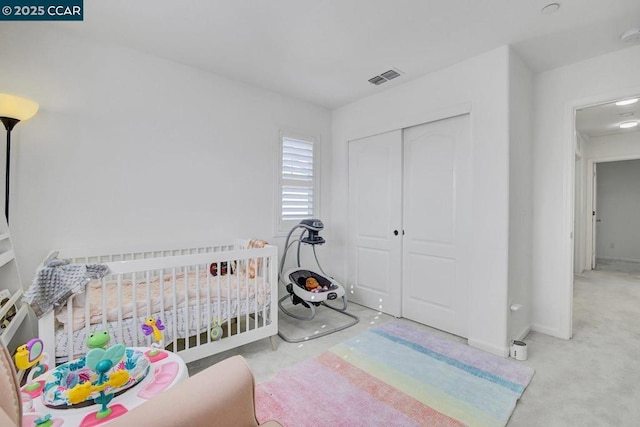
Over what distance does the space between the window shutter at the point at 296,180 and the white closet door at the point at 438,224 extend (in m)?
1.18

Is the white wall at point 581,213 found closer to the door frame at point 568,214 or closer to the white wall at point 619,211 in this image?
the white wall at point 619,211

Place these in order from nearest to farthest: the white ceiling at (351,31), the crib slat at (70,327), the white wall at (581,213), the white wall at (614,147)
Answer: the crib slat at (70,327), the white ceiling at (351,31), the white wall at (614,147), the white wall at (581,213)

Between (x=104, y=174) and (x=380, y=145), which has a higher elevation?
(x=380, y=145)

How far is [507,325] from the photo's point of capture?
7.69 ft

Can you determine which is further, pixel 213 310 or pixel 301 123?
pixel 301 123

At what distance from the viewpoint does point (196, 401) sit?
0.82 meters

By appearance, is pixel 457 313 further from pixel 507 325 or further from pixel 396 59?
pixel 396 59

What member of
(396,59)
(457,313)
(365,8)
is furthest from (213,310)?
(396,59)

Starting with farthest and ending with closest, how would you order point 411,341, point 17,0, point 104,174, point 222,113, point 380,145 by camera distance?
point 380,145 → point 222,113 → point 411,341 → point 104,174 → point 17,0

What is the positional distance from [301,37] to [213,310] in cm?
215

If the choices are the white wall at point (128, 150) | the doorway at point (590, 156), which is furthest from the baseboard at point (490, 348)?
the doorway at point (590, 156)

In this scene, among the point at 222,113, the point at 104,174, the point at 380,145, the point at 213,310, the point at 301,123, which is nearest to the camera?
the point at 213,310

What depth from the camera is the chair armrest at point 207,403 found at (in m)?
0.73

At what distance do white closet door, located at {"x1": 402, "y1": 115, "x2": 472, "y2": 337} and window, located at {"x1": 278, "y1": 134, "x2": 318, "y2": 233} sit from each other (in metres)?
1.16
